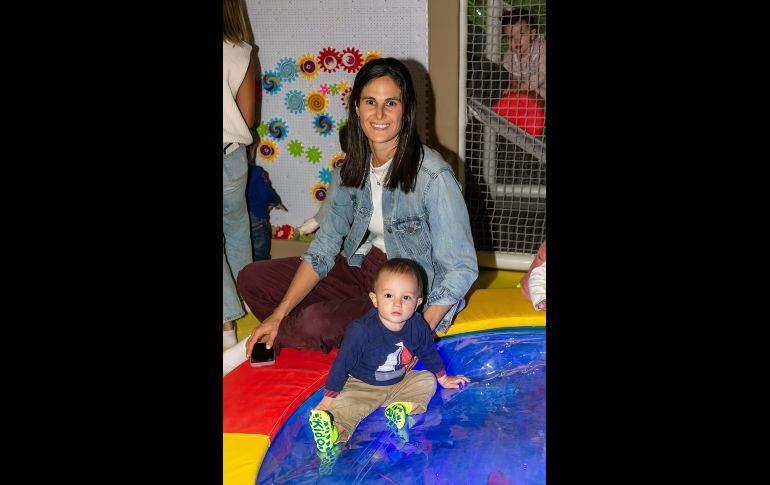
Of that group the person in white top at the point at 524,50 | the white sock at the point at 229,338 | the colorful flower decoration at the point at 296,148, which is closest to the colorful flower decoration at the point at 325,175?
the colorful flower decoration at the point at 296,148

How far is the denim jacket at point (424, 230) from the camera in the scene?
2209 millimetres

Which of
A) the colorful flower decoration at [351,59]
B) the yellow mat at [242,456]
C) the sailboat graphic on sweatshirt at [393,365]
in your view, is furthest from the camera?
the colorful flower decoration at [351,59]

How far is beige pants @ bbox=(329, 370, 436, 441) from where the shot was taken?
196cm

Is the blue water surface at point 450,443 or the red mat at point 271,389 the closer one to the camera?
the blue water surface at point 450,443

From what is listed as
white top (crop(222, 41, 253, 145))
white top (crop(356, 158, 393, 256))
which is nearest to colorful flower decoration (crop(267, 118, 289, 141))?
white top (crop(222, 41, 253, 145))

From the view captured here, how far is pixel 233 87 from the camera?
2688 millimetres

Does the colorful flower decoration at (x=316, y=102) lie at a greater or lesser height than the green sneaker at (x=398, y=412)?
greater

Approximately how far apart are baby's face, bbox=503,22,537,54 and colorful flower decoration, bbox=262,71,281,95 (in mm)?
1171

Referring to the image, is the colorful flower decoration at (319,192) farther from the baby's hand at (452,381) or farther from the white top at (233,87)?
the baby's hand at (452,381)

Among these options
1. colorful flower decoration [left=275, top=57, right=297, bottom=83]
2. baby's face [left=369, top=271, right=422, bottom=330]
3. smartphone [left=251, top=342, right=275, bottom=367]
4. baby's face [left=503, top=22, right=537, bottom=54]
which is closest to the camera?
baby's face [left=369, top=271, right=422, bottom=330]

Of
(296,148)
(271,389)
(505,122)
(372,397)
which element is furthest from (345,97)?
(372,397)

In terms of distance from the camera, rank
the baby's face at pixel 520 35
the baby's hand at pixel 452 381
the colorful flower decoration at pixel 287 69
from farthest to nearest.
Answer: the colorful flower decoration at pixel 287 69
the baby's face at pixel 520 35
the baby's hand at pixel 452 381

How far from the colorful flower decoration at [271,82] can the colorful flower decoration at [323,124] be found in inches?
10.1

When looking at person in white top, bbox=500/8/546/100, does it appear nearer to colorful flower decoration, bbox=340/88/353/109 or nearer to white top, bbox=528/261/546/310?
colorful flower decoration, bbox=340/88/353/109
